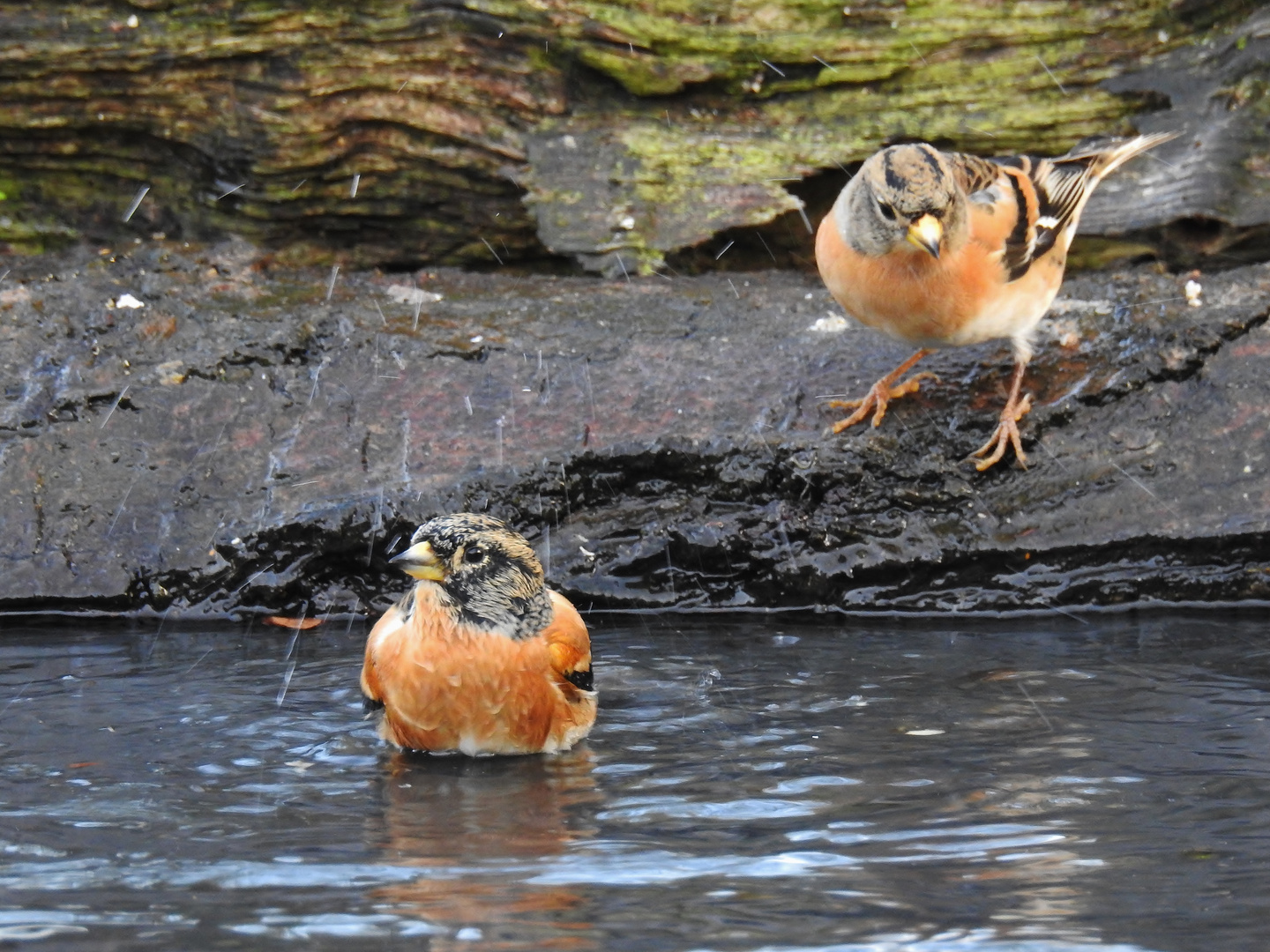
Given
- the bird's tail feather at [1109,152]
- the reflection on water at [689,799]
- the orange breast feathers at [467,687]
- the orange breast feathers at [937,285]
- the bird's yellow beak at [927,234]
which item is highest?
the bird's tail feather at [1109,152]

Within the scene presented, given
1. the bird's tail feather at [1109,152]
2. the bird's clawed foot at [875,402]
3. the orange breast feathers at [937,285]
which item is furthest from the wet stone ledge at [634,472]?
the bird's tail feather at [1109,152]

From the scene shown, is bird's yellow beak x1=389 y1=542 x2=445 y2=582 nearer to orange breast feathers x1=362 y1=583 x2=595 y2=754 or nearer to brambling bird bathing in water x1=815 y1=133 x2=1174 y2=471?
orange breast feathers x1=362 y1=583 x2=595 y2=754

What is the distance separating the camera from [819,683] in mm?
5992

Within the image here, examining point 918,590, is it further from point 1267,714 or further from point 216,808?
point 216,808

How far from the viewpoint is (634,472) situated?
7.06 m

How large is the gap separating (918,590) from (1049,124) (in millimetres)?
3241

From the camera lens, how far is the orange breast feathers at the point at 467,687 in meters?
5.39

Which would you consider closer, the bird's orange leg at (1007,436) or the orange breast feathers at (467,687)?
the orange breast feathers at (467,687)

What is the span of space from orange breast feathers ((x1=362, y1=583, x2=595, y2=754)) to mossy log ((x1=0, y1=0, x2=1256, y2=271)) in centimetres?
363

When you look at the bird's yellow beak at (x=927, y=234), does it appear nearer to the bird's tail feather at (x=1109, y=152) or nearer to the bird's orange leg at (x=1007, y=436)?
the bird's orange leg at (x=1007, y=436)

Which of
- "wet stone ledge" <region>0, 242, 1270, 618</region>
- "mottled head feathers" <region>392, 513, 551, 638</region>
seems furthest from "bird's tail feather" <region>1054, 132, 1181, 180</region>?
"mottled head feathers" <region>392, 513, 551, 638</region>

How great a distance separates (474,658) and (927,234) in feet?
8.61

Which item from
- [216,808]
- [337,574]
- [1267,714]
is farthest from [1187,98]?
[216,808]

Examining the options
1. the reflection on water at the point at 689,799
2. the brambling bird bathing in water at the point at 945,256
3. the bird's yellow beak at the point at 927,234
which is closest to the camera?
the reflection on water at the point at 689,799
